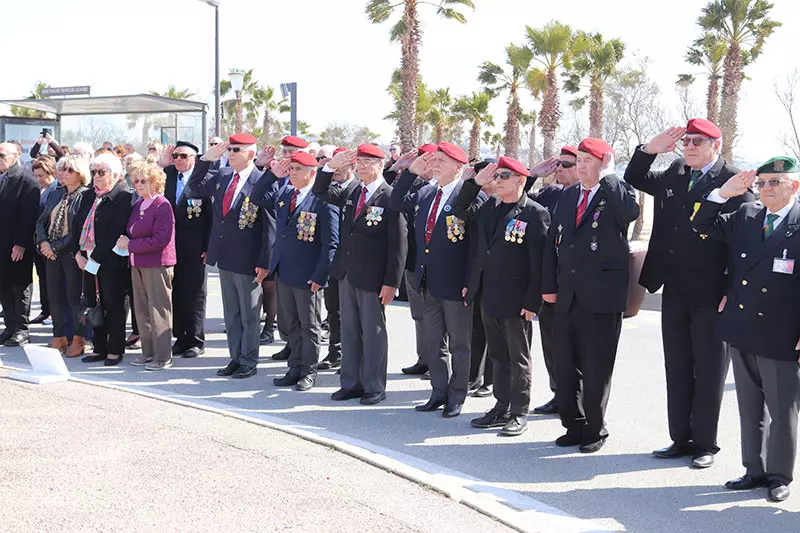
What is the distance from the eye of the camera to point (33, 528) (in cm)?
443

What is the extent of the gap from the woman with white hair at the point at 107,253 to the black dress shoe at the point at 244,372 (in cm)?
141

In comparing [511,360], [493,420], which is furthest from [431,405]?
[511,360]

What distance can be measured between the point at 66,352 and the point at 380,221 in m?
4.21

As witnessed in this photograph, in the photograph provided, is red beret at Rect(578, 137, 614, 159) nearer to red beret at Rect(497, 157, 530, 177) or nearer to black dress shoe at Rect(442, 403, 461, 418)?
red beret at Rect(497, 157, 530, 177)

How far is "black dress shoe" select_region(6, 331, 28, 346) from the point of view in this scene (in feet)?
32.8

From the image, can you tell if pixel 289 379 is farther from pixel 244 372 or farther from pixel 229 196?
pixel 229 196

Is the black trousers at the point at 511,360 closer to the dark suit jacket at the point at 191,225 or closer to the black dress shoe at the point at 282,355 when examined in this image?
the black dress shoe at the point at 282,355

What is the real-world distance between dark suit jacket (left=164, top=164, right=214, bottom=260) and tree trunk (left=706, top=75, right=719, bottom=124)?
30665mm

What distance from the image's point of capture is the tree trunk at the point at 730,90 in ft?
112

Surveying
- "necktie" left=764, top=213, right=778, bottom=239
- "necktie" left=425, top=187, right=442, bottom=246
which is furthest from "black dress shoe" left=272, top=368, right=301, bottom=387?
"necktie" left=764, top=213, right=778, bottom=239

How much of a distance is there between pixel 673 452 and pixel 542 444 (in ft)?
2.93

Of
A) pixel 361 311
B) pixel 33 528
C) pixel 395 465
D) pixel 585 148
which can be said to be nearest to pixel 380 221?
pixel 361 311

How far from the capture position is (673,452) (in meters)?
6.07

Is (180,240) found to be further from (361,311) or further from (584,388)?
(584,388)
